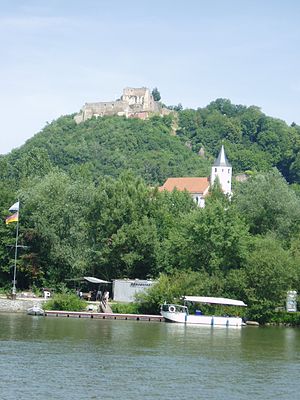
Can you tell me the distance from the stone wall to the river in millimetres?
9393

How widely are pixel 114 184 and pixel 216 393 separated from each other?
40869mm

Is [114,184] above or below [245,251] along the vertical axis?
above

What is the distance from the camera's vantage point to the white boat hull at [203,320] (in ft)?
188

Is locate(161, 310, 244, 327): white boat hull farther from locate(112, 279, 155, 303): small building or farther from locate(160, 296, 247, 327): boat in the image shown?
locate(112, 279, 155, 303): small building

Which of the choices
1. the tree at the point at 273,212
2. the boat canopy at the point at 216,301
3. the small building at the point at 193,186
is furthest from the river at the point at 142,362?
the small building at the point at 193,186

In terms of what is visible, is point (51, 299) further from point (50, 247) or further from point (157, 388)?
point (157, 388)

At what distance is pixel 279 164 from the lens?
19788cm

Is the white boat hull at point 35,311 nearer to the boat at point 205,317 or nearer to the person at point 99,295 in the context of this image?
the person at point 99,295

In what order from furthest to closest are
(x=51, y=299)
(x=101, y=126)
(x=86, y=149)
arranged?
1. (x=101, y=126)
2. (x=86, y=149)
3. (x=51, y=299)

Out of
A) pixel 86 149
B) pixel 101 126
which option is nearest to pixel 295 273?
pixel 86 149

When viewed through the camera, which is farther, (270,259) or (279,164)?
(279,164)

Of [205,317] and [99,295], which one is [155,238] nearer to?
[99,295]

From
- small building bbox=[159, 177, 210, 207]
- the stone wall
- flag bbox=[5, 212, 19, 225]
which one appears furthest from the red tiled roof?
the stone wall

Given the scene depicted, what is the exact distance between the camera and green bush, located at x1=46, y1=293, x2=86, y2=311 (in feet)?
204
